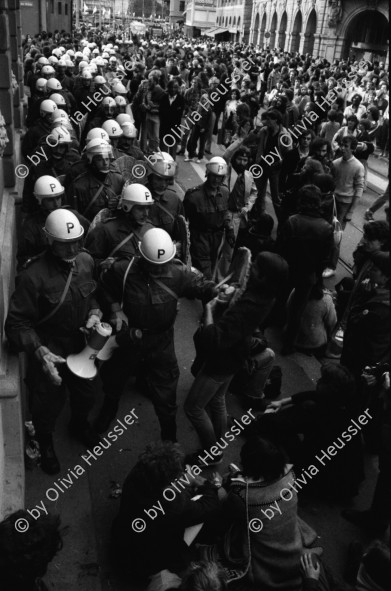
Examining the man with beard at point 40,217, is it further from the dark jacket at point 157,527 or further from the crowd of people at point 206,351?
the dark jacket at point 157,527

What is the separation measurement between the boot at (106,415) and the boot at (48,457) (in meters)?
0.47

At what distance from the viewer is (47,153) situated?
683cm

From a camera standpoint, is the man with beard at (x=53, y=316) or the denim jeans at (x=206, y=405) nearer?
the man with beard at (x=53, y=316)

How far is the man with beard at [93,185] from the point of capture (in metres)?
5.97

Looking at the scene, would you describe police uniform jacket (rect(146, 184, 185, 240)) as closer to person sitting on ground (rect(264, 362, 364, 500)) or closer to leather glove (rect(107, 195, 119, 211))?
Answer: leather glove (rect(107, 195, 119, 211))

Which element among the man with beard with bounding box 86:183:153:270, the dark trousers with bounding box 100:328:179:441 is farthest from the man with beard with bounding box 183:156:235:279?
the dark trousers with bounding box 100:328:179:441

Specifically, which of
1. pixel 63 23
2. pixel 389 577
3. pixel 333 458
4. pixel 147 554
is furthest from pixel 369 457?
pixel 63 23

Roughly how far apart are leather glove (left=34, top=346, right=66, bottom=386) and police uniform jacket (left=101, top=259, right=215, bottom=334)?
64cm

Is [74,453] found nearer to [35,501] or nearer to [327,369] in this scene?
[35,501]

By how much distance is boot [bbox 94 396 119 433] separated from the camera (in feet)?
15.4

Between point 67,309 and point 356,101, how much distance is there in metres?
13.0

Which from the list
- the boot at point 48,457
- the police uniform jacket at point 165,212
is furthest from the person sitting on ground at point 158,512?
the police uniform jacket at point 165,212

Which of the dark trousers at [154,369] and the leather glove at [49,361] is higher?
the leather glove at [49,361]

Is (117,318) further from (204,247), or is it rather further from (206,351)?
(204,247)
